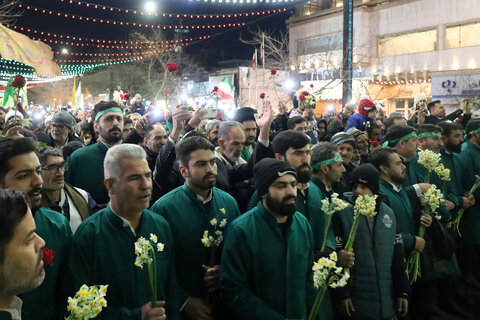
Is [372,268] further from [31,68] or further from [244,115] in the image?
[31,68]

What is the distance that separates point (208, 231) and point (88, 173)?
6.55ft

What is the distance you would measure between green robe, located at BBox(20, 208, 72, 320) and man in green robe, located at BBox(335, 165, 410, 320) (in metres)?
2.30

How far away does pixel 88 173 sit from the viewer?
4.80 metres

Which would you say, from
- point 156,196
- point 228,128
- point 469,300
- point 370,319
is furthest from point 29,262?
point 469,300

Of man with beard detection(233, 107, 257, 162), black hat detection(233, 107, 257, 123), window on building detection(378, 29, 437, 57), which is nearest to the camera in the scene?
man with beard detection(233, 107, 257, 162)

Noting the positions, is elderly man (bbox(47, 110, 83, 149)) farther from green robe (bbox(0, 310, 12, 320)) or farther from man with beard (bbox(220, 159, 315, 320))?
green robe (bbox(0, 310, 12, 320))

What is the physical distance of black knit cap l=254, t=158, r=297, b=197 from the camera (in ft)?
11.2

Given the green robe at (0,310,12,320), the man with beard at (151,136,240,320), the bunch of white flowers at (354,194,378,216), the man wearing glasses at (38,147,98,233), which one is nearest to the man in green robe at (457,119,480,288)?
the bunch of white flowers at (354,194,378,216)

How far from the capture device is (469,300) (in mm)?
5762

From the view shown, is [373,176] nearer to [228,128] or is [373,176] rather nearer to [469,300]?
[228,128]

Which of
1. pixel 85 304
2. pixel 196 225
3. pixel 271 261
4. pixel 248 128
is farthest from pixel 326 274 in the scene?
pixel 248 128

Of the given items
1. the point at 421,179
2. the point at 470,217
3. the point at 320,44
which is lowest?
the point at 470,217

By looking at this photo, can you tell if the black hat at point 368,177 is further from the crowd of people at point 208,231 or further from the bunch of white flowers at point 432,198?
the bunch of white flowers at point 432,198

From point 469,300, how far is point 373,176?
2981 millimetres
